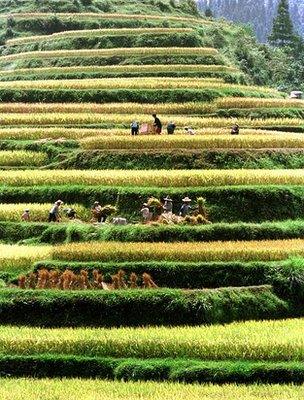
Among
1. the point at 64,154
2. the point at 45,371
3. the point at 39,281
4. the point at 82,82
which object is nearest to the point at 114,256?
the point at 39,281

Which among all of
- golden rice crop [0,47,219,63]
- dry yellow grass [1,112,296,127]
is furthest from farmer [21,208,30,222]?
golden rice crop [0,47,219,63]

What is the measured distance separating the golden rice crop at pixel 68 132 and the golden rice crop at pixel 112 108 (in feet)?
13.2

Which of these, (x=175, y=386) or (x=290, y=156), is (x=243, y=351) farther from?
(x=290, y=156)

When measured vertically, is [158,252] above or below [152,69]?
above

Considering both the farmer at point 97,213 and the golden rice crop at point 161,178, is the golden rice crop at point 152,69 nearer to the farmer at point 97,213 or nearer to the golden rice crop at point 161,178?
the golden rice crop at point 161,178

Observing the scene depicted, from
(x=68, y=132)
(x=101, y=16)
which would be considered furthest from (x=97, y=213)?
(x=101, y=16)

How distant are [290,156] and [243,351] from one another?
539 inches

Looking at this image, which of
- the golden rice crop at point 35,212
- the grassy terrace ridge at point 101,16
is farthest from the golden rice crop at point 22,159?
the grassy terrace ridge at point 101,16

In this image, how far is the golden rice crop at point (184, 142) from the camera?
88.9 feet

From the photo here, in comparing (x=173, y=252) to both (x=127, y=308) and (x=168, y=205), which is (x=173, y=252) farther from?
(x=168, y=205)

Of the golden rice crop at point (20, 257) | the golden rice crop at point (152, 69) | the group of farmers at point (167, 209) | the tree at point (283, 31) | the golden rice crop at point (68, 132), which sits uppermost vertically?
the group of farmers at point (167, 209)

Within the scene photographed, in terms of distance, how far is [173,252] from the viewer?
19406 mm

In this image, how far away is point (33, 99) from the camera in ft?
128

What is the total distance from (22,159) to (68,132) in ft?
9.95
